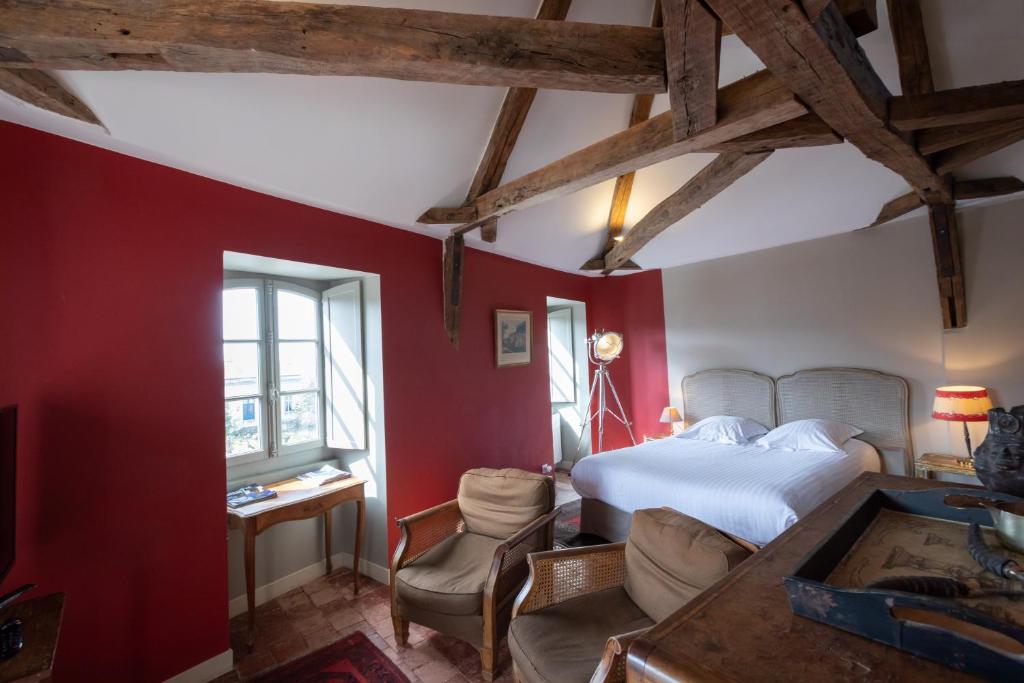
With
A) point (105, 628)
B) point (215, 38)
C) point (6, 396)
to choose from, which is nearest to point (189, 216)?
point (6, 396)

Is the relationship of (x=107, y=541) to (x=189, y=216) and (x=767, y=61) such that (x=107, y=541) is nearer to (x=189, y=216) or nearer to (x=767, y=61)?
(x=189, y=216)

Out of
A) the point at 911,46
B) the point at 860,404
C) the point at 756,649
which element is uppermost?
the point at 911,46

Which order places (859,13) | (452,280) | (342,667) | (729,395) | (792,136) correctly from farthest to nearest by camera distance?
(729,395)
(452,280)
(342,667)
(792,136)
(859,13)

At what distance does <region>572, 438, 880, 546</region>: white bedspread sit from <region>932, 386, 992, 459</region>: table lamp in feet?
2.18

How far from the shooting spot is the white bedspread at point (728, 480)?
275 centimetres

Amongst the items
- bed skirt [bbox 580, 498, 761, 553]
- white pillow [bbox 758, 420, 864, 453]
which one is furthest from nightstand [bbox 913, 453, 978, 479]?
bed skirt [bbox 580, 498, 761, 553]

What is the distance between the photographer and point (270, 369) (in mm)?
3357

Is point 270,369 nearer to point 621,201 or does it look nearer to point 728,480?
point 728,480

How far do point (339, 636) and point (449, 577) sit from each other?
891 millimetres

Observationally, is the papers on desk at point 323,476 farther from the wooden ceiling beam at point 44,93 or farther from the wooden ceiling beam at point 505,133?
the wooden ceiling beam at point 44,93

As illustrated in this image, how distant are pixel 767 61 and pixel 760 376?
3659mm

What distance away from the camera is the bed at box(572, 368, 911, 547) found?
9.29 ft

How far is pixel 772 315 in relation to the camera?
15.2ft

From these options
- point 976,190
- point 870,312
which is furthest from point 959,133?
point 870,312
